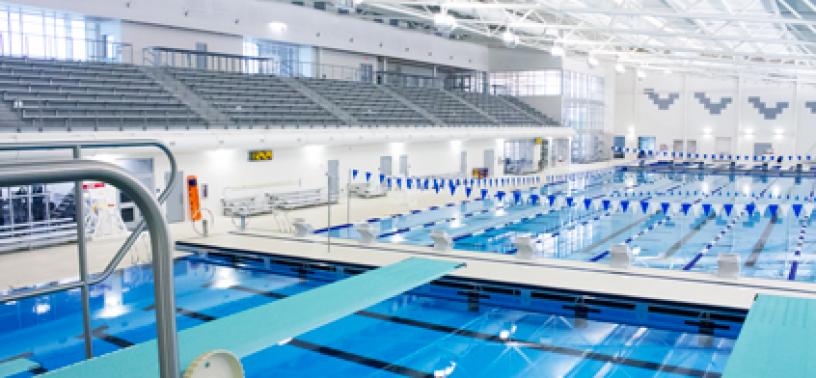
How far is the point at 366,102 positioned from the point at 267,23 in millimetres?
4428

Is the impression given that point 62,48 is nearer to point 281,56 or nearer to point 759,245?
point 281,56

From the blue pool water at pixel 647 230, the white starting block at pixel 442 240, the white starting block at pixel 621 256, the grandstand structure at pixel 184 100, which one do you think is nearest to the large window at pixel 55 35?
the grandstand structure at pixel 184 100

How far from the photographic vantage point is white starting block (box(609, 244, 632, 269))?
838 cm

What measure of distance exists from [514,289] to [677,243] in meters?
6.32

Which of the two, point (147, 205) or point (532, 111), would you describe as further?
point (532, 111)

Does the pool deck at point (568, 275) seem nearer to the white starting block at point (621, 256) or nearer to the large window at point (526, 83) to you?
the white starting block at point (621, 256)

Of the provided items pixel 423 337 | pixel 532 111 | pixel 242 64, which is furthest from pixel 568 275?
pixel 532 111

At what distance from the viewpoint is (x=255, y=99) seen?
754 inches

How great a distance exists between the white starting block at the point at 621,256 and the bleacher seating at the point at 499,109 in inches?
826

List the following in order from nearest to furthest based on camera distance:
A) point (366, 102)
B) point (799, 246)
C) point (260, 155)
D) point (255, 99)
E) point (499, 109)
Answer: point (799, 246)
point (260, 155)
point (255, 99)
point (366, 102)
point (499, 109)

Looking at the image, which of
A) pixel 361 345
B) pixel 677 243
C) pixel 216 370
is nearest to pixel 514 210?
pixel 677 243

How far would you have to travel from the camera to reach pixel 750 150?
125 ft

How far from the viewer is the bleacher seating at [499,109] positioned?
3023 cm

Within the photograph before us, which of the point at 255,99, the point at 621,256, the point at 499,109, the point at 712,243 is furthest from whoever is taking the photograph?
the point at 499,109
